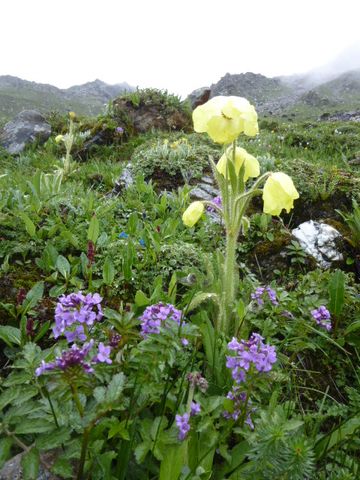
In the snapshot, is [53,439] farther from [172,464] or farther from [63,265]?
[63,265]

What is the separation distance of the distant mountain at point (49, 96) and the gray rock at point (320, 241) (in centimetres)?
9604

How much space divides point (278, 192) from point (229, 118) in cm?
43

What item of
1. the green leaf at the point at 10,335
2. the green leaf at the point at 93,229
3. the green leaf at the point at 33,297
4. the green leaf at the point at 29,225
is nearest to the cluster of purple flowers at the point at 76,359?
the green leaf at the point at 10,335

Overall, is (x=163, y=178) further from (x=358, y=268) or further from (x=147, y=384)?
(x=147, y=384)

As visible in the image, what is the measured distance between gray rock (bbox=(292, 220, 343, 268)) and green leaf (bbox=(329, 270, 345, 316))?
81cm

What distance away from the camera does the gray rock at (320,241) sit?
311cm

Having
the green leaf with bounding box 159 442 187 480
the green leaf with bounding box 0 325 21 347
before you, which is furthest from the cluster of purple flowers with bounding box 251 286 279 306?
the green leaf with bounding box 0 325 21 347

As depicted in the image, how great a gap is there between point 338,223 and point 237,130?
6.49ft

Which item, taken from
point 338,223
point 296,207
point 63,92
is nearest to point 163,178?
point 296,207

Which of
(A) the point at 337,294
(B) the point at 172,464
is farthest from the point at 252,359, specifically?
(A) the point at 337,294

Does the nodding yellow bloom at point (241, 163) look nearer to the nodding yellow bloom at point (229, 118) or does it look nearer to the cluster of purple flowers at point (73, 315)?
the nodding yellow bloom at point (229, 118)

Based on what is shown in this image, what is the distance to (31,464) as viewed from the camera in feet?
3.69

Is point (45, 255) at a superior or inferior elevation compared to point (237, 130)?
inferior

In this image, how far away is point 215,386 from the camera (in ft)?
5.52
